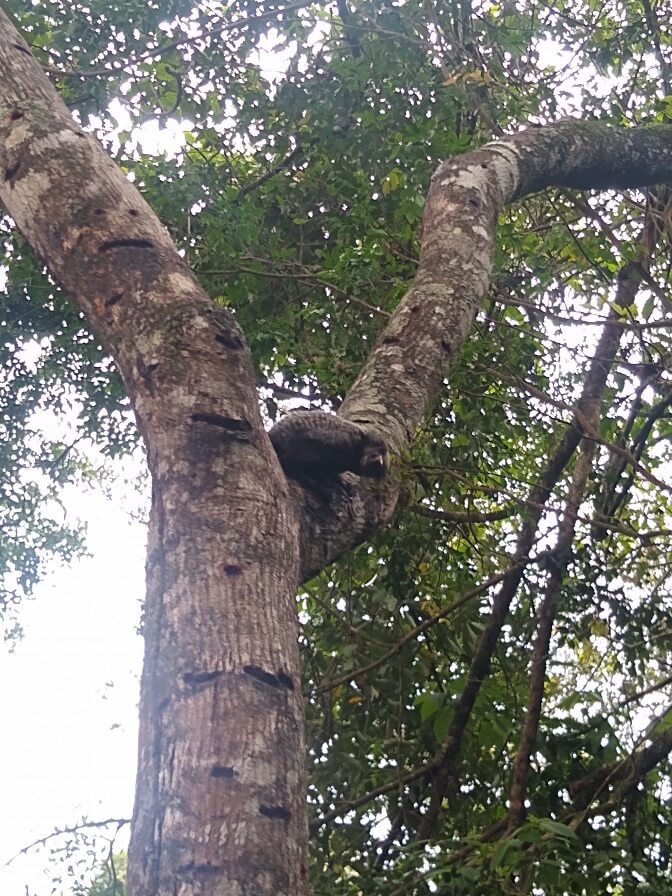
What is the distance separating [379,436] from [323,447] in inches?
6.6

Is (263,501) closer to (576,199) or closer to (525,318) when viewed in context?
(576,199)

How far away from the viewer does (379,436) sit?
1786 mm

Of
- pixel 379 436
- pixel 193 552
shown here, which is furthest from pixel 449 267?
pixel 193 552

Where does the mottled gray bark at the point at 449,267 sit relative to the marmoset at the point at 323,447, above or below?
above

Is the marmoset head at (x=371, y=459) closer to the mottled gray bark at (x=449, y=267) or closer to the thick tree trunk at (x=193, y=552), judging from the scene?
the mottled gray bark at (x=449, y=267)

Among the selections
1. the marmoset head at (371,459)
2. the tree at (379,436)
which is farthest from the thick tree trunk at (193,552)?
the marmoset head at (371,459)

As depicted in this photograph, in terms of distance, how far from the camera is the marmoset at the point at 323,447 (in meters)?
1.62

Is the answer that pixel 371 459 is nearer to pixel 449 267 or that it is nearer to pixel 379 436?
pixel 379 436

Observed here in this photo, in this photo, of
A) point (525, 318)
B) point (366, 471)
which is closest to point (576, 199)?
point (525, 318)

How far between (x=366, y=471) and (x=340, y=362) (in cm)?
211

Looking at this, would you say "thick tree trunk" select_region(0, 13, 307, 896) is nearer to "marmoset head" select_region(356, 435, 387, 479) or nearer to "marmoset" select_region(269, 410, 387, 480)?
"marmoset" select_region(269, 410, 387, 480)

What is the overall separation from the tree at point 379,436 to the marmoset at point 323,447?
0.04 metres

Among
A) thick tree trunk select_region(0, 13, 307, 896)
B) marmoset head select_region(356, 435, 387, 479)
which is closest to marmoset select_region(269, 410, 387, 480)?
marmoset head select_region(356, 435, 387, 479)

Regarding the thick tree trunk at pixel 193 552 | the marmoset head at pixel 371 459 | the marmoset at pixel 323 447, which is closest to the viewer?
the thick tree trunk at pixel 193 552
